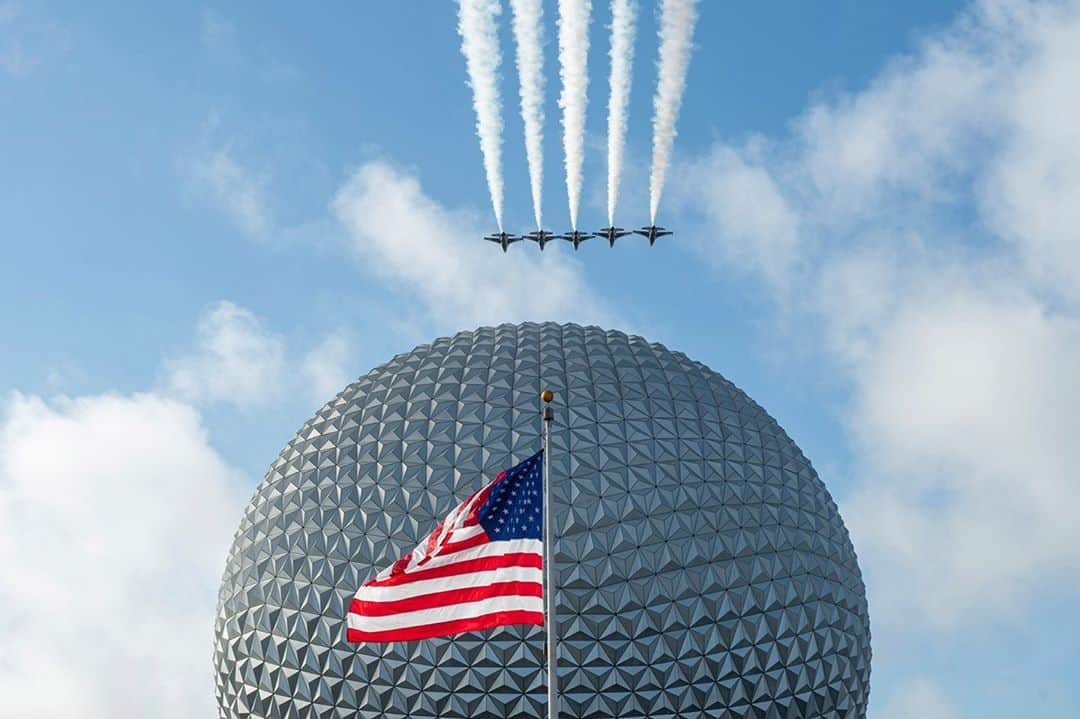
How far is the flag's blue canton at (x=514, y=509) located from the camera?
18.7 meters

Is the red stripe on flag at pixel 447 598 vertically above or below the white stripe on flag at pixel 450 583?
below

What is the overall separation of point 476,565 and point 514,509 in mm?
1185

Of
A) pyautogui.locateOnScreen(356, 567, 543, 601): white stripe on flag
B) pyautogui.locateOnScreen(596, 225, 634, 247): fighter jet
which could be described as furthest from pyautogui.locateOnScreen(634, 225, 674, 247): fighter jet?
pyautogui.locateOnScreen(356, 567, 543, 601): white stripe on flag

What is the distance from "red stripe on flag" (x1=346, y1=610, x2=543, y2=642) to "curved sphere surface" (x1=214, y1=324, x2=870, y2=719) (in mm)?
14173

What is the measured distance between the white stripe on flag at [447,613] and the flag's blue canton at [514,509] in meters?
1.10

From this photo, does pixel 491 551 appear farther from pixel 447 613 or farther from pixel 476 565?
pixel 447 613

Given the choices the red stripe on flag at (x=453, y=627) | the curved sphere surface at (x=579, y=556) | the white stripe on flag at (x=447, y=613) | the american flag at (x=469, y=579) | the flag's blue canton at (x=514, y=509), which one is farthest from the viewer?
the curved sphere surface at (x=579, y=556)

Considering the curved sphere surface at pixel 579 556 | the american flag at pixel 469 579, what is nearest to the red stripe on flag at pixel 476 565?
the american flag at pixel 469 579

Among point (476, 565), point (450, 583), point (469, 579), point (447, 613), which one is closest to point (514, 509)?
point (476, 565)

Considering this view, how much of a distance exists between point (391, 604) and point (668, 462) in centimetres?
1817

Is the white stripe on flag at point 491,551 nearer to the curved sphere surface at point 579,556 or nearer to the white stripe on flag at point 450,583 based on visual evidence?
the white stripe on flag at point 450,583

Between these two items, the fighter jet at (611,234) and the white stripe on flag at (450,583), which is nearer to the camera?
the white stripe on flag at (450,583)

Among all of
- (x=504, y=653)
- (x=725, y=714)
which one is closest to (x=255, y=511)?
(x=504, y=653)

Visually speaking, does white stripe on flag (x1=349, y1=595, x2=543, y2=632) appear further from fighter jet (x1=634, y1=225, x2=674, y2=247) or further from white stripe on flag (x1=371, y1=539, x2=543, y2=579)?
fighter jet (x1=634, y1=225, x2=674, y2=247)
